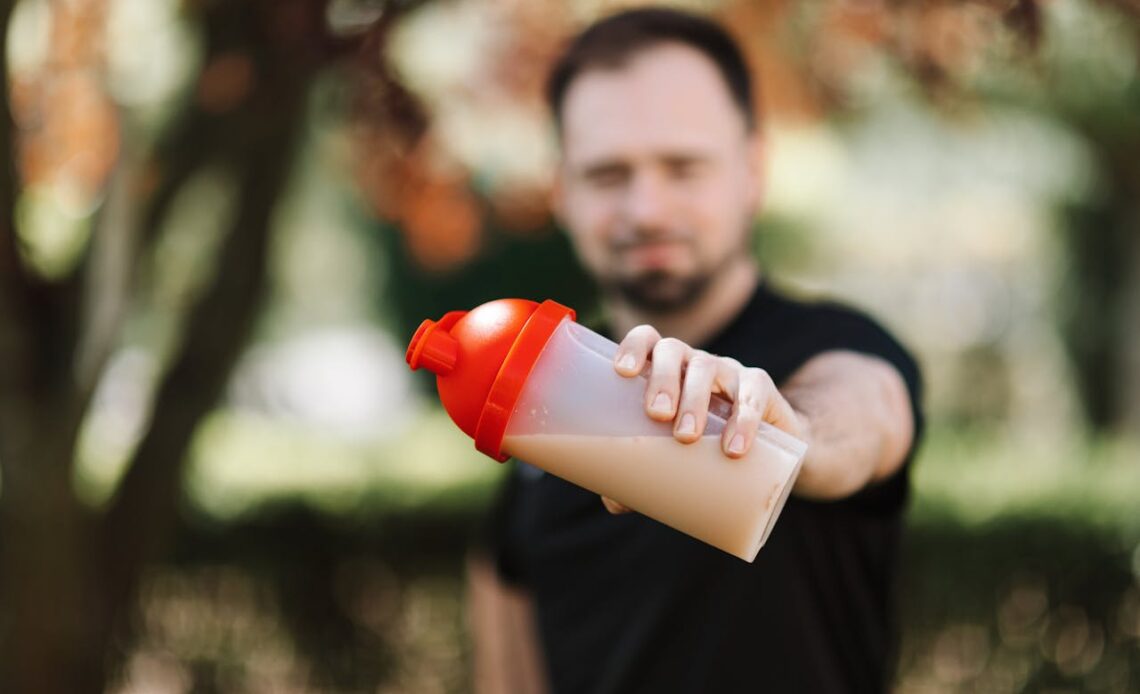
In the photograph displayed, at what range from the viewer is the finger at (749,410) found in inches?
45.0

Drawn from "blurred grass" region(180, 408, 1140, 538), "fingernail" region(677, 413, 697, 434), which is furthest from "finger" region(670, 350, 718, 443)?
"blurred grass" region(180, 408, 1140, 538)

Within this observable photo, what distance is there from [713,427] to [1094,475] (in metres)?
4.08

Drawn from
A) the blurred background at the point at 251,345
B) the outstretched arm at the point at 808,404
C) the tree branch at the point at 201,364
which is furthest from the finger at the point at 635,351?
the tree branch at the point at 201,364

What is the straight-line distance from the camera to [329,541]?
14.7 feet

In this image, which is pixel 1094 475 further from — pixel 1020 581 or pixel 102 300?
pixel 102 300

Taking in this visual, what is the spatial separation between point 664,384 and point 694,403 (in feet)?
0.12

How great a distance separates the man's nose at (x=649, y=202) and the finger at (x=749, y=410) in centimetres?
77

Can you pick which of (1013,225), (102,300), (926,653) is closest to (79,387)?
(102,300)

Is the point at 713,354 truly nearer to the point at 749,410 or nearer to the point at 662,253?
the point at 662,253

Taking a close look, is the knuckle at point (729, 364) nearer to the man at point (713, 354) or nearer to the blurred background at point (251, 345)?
the man at point (713, 354)

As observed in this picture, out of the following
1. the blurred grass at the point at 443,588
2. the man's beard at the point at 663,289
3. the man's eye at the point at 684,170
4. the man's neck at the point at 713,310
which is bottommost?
the blurred grass at the point at 443,588

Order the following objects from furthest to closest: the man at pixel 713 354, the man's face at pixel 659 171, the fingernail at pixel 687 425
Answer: the man's face at pixel 659 171 → the man at pixel 713 354 → the fingernail at pixel 687 425

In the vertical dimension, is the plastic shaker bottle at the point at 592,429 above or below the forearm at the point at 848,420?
above

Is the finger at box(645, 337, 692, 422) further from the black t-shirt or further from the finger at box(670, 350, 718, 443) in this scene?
the black t-shirt
